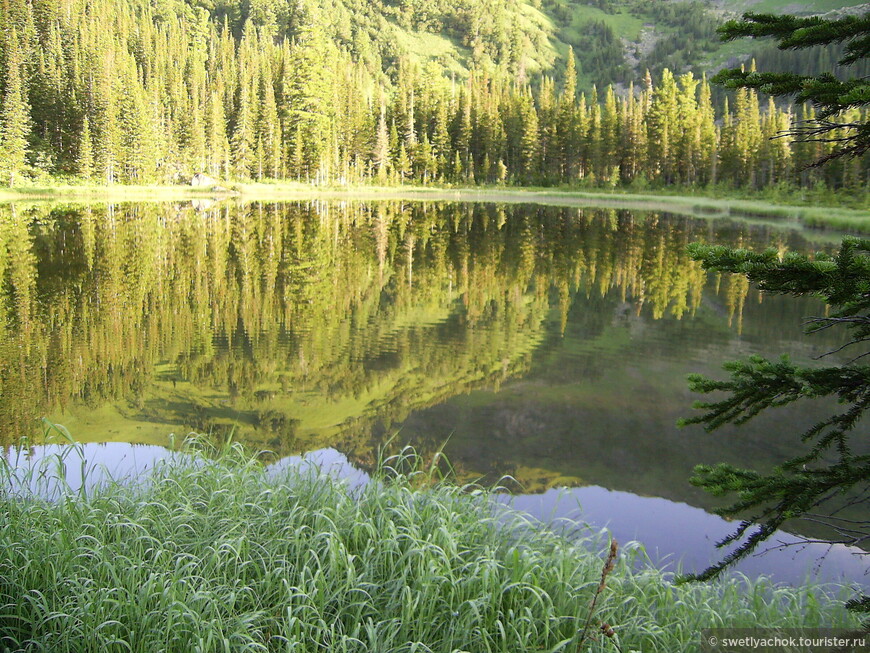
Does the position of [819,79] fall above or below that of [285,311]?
above

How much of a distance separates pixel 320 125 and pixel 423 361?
80.9 m

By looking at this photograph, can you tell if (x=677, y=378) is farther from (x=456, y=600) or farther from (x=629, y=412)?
(x=456, y=600)

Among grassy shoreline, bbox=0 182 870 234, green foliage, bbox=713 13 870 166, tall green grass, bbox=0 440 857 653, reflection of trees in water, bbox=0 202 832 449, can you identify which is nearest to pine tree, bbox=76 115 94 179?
grassy shoreline, bbox=0 182 870 234

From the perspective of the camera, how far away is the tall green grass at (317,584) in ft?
13.1

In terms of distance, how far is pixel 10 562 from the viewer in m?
4.40

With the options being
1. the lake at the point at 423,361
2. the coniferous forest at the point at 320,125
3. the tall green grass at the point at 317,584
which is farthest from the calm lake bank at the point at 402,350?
the coniferous forest at the point at 320,125

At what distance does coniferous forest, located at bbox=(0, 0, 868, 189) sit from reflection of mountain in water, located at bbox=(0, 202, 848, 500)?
4875 centimetres

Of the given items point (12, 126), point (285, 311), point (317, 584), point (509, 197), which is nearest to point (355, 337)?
point (285, 311)

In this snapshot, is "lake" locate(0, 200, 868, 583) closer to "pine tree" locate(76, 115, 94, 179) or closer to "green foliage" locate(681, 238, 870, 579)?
"green foliage" locate(681, 238, 870, 579)

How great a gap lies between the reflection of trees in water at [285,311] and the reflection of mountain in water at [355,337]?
6 cm

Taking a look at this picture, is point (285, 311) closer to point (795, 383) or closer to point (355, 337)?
point (355, 337)

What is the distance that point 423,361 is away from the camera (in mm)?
12195

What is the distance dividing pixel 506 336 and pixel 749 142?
74651 mm

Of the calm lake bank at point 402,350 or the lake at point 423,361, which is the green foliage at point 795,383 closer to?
the calm lake bank at point 402,350
